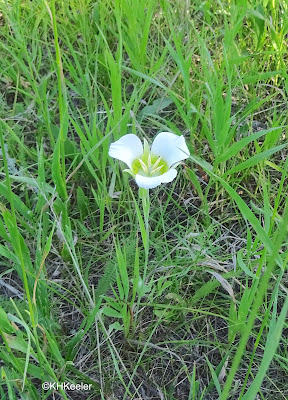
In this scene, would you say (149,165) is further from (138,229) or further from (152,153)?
(138,229)

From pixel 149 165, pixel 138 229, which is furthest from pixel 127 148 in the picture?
pixel 138 229

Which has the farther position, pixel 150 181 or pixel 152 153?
pixel 152 153

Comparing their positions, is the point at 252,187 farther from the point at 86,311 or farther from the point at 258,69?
the point at 86,311

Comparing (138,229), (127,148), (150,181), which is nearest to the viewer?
(150,181)

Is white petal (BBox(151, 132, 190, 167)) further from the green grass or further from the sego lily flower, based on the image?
the green grass

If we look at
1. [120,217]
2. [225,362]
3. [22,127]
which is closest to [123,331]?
[225,362]

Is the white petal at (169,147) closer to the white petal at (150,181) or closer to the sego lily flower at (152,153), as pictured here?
the sego lily flower at (152,153)
